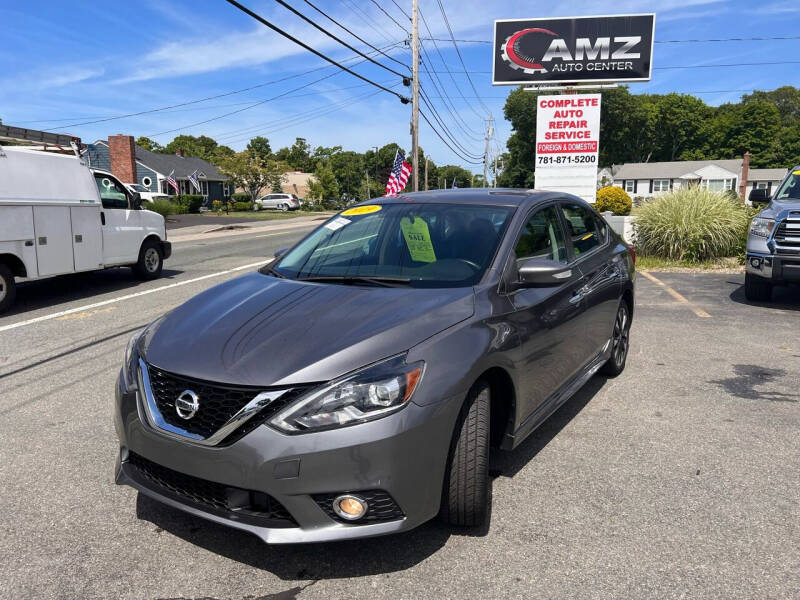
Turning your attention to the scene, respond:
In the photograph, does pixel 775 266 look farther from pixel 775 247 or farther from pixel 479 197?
pixel 479 197

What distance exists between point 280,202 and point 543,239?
54031mm

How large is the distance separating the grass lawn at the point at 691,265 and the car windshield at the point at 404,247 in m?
10.2

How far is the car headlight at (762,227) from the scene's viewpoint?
26.7 ft

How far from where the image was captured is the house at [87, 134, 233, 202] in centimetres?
3974

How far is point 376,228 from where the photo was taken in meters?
4.06

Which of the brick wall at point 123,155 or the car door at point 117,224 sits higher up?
the brick wall at point 123,155

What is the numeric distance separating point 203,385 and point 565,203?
3066mm

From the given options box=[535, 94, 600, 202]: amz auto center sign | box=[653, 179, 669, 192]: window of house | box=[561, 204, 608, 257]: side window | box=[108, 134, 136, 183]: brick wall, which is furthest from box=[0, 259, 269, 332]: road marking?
box=[653, 179, 669, 192]: window of house

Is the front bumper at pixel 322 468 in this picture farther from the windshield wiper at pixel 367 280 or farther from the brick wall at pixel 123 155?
the brick wall at pixel 123 155

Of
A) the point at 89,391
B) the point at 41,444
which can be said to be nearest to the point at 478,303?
the point at 41,444

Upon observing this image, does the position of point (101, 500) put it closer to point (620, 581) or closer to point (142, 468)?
point (142, 468)

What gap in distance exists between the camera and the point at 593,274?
4.47 m

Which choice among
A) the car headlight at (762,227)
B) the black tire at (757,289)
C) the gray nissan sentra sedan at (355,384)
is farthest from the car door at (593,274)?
the black tire at (757,289)

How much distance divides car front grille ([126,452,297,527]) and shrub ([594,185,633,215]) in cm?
2070
